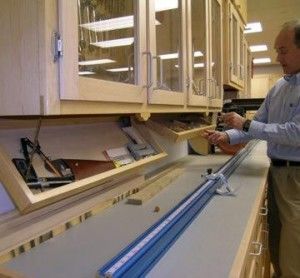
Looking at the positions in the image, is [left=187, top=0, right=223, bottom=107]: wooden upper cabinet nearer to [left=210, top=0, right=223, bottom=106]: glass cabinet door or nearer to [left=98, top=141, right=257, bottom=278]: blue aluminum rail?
[left=210, top=0, right=223, bottom=106]: glass cabinet door

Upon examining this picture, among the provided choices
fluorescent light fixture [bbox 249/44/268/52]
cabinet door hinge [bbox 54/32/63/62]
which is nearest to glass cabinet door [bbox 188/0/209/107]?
cabinet door hinge [bbox 54/32/63/62]

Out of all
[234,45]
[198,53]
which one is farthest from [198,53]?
[234,45]

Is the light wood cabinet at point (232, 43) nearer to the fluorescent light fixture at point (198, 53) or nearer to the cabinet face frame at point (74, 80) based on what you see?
the fluorescent light fixture at point (198, 53)

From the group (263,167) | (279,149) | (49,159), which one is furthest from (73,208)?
(263,167)

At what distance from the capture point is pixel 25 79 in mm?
679

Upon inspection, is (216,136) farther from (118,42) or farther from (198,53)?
(118,42)

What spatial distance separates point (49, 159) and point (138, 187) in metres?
0.56

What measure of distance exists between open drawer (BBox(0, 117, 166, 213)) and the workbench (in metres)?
0.14

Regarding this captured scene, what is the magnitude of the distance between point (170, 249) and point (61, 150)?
0.49 m

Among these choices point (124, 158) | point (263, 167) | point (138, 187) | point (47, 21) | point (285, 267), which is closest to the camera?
point (47, 21)

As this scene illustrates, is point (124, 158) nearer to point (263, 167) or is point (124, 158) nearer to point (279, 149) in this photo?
point (279, 149)

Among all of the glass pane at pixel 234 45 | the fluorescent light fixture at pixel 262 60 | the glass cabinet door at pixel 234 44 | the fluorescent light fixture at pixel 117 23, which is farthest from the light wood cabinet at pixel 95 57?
the fluorescent light fixture at pixel 262 60

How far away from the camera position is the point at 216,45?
88.0 inches

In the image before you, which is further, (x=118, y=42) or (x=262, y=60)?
(x=262, y=60)
